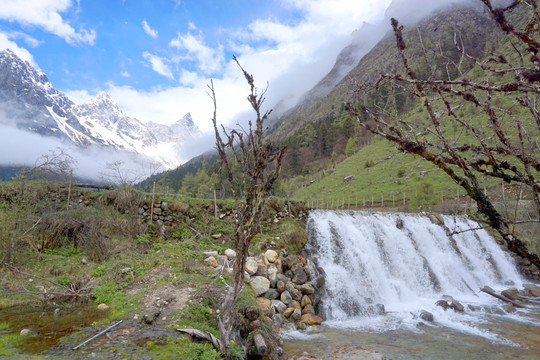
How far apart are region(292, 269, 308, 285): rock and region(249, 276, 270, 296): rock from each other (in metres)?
1.33

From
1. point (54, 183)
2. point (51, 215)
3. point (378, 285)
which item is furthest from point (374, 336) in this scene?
point (54, 183)

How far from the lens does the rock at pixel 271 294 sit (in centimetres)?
924

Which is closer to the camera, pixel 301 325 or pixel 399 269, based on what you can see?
pixel 301 325

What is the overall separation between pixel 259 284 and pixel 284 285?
3.33 feet

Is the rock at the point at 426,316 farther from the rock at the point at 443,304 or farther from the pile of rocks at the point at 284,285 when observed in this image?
the pile of rocks at the point at 284,285

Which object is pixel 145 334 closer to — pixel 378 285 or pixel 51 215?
pixel 51 215

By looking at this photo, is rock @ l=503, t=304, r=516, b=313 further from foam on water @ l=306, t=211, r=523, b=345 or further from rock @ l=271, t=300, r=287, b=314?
rock @ l=271, t=300, r=287, b=314

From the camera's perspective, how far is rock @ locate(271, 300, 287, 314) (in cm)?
892

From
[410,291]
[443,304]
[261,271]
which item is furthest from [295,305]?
[410,291]

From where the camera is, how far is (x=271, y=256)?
11031mm

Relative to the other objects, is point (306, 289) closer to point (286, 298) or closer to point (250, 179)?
point (286, 298)

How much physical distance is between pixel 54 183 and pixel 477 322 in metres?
17.3

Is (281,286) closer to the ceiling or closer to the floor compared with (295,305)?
closer to the ceiling

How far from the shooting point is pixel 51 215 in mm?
9789
